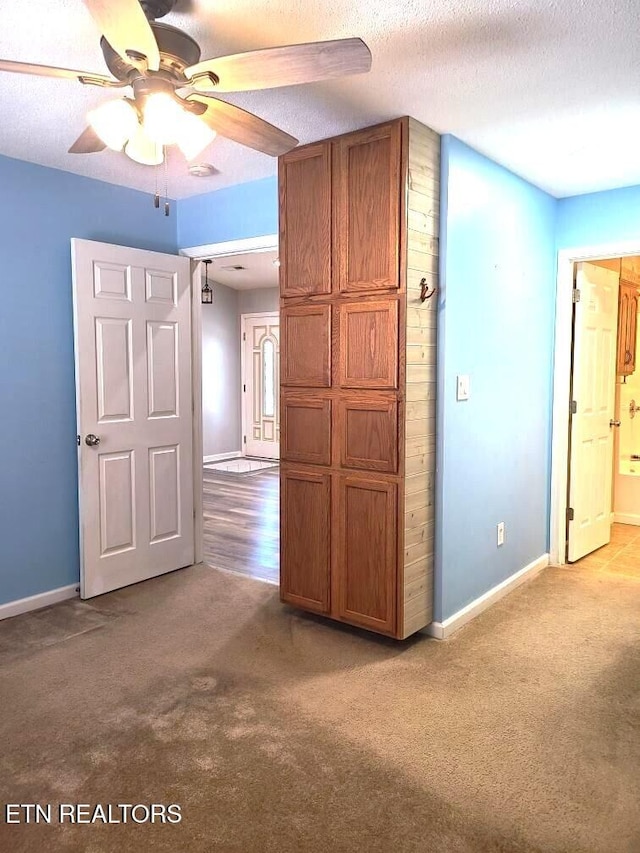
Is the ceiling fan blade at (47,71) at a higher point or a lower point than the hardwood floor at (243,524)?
higher

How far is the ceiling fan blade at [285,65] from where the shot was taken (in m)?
1.56

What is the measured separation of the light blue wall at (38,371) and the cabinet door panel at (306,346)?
1.31 meters

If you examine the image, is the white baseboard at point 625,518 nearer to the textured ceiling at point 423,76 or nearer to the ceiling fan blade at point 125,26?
the textured ceiling at point 423,76

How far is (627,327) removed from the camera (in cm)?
518

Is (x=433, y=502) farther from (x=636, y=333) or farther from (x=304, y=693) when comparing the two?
(x=636, y=333)

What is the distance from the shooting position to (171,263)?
3977 millimetres

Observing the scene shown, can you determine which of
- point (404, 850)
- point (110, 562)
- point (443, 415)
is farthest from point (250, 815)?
point (110, 562)

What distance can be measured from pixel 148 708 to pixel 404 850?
1.16 m

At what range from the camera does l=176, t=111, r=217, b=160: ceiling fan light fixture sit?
1.84 m

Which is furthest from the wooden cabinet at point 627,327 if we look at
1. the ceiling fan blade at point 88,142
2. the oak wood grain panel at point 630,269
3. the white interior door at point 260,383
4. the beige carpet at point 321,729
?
the white interior door at point 260,383

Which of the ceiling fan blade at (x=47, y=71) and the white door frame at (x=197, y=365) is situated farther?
the white door frame at (x=197, y=365)

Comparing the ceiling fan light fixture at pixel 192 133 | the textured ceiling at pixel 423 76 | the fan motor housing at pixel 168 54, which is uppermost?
the textured ceiling at pixel 423 76

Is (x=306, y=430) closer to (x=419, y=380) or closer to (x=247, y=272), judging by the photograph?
(x=419, y=380)

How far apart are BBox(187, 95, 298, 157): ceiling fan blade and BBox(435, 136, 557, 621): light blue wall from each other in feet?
3.58
